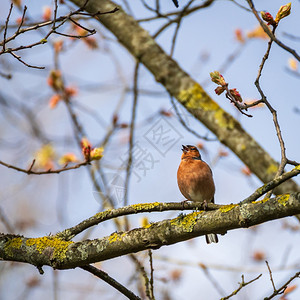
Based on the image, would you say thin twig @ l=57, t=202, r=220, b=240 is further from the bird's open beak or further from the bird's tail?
the bird's open beak

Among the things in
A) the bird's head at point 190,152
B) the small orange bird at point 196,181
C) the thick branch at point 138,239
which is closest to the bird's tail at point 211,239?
the small orange bird at point 196,181

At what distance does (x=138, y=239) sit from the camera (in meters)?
2.90

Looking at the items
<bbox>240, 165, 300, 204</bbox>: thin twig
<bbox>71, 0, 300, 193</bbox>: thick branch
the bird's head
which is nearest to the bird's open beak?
the bird's head

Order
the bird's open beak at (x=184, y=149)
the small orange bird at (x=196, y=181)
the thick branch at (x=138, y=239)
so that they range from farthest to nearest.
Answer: the bird's open beak at (x=184, y=149)
the small orange bird at (x=196, y=181)
the thick branch at (x=138, y=239)

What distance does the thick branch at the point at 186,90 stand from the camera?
4949mm

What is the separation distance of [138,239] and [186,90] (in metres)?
2.81

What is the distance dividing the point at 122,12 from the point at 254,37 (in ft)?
9.12

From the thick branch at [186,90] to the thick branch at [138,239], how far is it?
88.2 inches

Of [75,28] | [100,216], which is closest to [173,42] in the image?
[75,28]

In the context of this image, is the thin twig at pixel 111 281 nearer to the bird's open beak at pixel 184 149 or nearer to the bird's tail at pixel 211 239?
the bird's tail at pixel 211 239

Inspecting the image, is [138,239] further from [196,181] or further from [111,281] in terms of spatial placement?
[196,181]

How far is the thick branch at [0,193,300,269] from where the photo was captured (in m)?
2.60

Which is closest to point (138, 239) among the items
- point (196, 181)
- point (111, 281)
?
point (111, 281)

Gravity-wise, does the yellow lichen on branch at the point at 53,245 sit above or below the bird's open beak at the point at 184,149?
below
